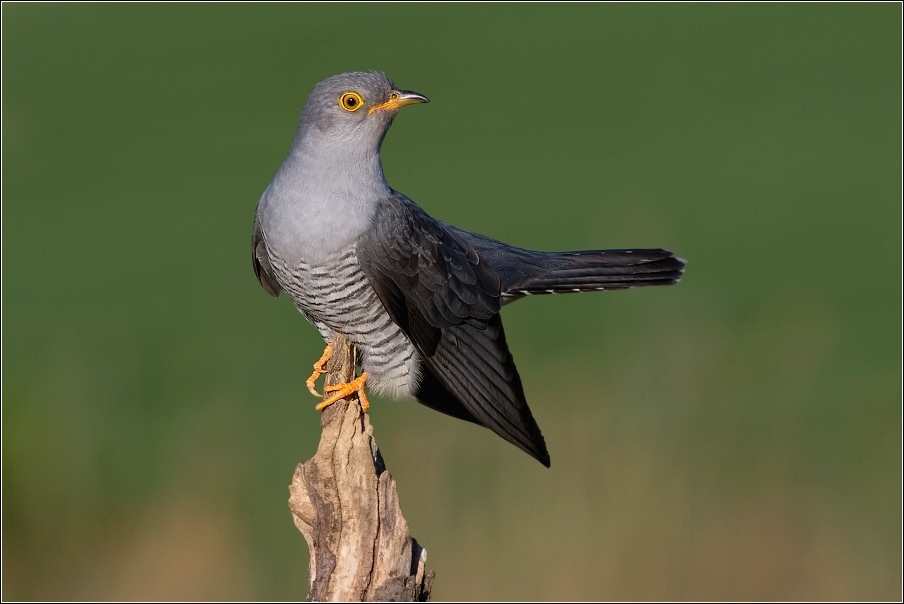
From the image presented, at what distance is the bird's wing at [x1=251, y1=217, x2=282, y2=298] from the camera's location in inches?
191

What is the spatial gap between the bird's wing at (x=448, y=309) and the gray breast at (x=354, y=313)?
0.06 meters

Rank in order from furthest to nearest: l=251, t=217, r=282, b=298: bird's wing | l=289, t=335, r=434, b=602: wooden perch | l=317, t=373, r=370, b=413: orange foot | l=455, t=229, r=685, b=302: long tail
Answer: l=455, t=229, r=685, b=302: long tail → l=251, t=217, r=282, b=298: bird's wing → l=317, t=373, r=370, b=413: orange foot → l=289, t=335, r=434, b=602: wooden perch

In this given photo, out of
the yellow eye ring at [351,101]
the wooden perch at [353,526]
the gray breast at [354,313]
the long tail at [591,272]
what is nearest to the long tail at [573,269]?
the long tail at [591,272]

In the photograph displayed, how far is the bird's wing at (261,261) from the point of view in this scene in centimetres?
484

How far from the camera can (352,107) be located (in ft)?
15.2

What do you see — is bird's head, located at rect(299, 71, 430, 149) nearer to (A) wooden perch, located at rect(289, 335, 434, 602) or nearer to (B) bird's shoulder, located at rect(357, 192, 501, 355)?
(B) bird's shoulder, located at rect(357, 192, 501, 355)

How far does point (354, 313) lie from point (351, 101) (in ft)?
2.57

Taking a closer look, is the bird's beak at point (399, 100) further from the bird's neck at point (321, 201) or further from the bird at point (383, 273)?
the bird's neck at point (321, 201)

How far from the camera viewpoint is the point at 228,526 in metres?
6.95

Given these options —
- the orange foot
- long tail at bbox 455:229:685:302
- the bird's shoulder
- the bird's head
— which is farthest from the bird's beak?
the orange foot

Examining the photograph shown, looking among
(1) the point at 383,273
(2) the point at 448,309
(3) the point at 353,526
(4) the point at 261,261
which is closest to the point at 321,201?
(1) the point at 383,273

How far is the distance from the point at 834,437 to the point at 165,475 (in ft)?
12.9

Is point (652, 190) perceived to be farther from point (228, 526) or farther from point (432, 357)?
point (432, 357)

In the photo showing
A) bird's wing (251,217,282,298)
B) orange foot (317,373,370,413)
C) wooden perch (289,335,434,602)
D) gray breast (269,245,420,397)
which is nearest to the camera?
wooden perch (289,335,434,602)
